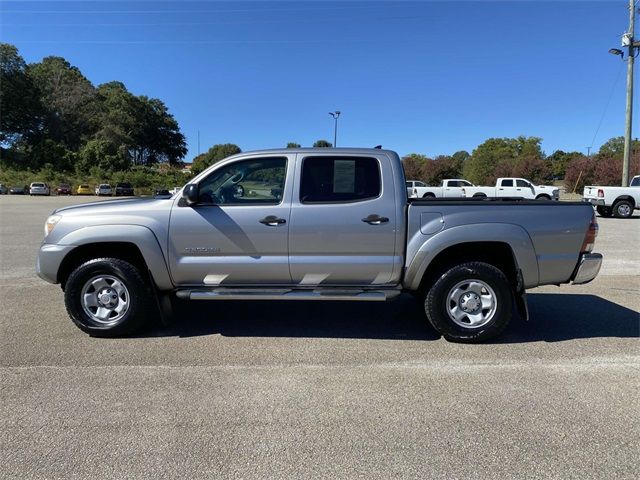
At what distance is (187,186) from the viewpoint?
16.5 ft

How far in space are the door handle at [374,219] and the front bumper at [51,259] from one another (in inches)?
118

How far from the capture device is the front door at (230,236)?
16.5 feet

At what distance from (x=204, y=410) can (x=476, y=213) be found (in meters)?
3.14

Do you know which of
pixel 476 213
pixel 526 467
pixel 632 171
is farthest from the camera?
pixel 632 171

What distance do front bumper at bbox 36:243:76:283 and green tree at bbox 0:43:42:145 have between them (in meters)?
88.8

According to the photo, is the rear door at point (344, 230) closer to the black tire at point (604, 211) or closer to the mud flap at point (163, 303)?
the mud flap at point (163, 303)

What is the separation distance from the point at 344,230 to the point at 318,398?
178 cm

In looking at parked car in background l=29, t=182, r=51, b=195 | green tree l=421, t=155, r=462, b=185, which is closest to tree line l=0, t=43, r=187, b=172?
A: parked car in background l=29, t=182, r=51, b=195

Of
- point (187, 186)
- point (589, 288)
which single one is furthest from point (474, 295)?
point (589, 288)

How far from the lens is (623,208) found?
22172mm

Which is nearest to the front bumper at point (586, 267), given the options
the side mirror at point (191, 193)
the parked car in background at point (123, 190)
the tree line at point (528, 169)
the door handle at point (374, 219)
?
the door handle at point (374, 219)

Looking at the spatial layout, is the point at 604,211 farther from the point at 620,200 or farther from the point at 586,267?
the point at 586,267

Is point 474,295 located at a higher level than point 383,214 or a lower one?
lower

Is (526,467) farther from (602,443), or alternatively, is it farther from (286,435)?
(286,435)
